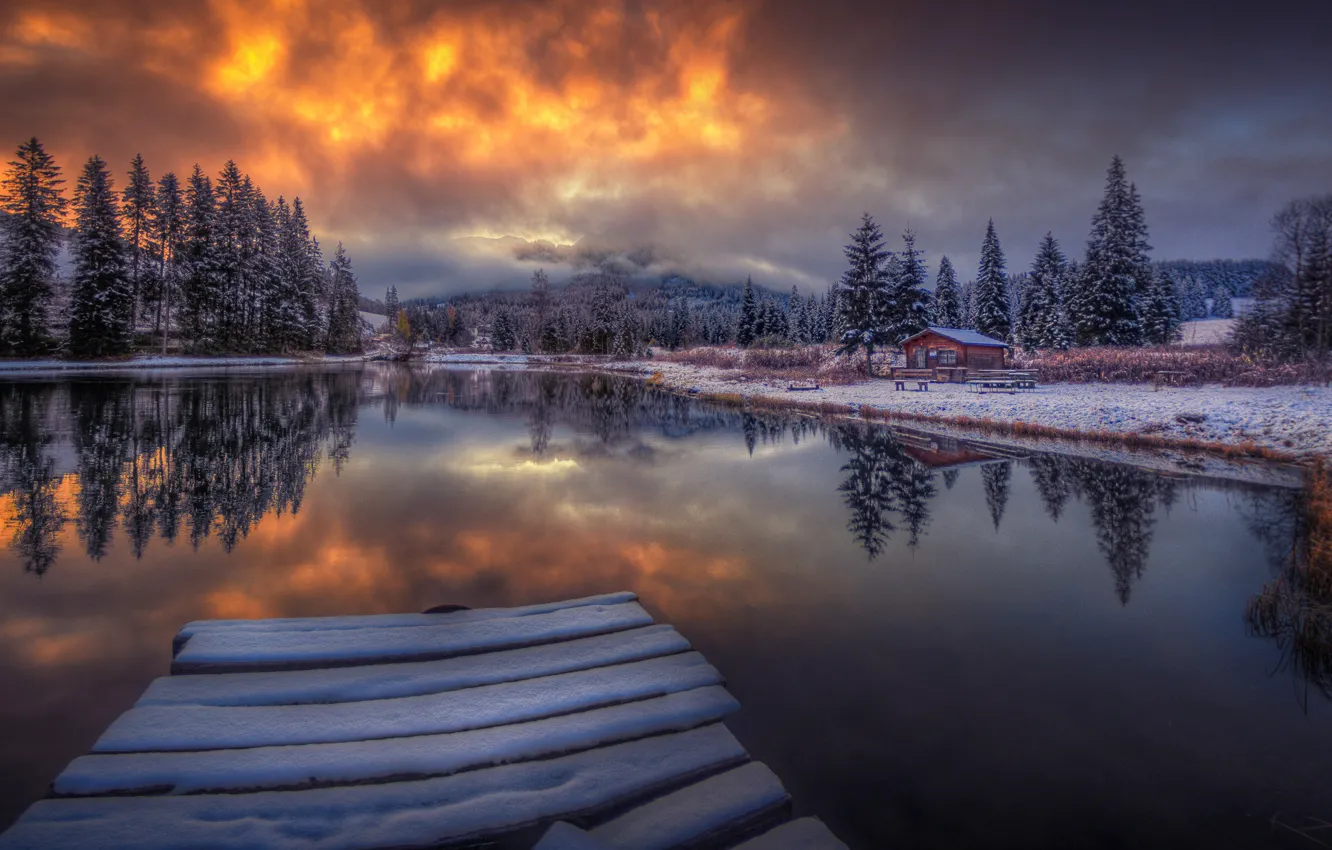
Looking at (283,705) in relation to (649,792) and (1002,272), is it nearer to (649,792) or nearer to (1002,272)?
(649,792)

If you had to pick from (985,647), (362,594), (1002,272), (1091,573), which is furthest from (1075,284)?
(362,594)

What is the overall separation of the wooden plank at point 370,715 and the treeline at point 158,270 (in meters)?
64.9

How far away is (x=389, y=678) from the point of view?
501cm

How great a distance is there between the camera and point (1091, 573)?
945 centimetres

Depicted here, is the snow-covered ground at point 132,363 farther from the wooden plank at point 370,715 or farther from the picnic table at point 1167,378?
the picnic table at point 1167,378

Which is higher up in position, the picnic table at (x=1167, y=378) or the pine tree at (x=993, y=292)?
the pine tree at (x=993, y=292)

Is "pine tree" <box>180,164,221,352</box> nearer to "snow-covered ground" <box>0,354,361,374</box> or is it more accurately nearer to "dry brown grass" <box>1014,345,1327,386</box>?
"snow-covered ground" <box>0,354,361,374</box>

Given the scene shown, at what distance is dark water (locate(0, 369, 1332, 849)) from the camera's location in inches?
184

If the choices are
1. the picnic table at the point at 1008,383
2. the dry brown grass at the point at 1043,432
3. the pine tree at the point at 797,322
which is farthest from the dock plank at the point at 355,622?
the pine tree at the point at 797,322

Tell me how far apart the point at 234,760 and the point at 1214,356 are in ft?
156

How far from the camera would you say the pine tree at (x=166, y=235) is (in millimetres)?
60594

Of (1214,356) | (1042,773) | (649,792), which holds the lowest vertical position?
(1042,773)

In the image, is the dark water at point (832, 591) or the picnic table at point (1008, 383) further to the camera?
the picnic table at point (1008, 383)

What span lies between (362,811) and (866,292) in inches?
1886
